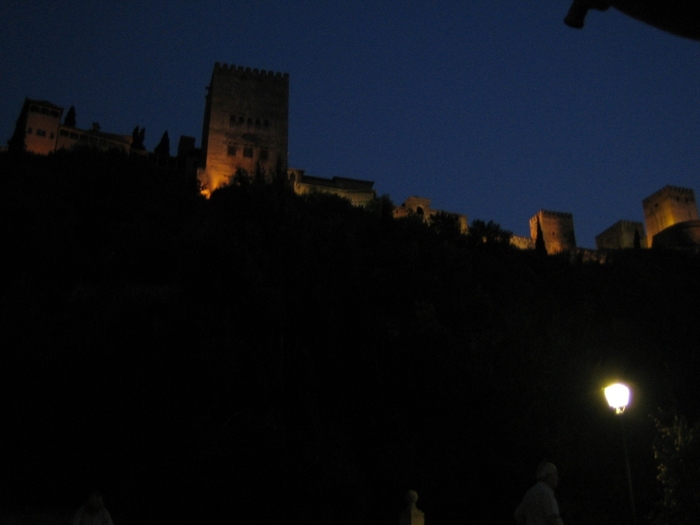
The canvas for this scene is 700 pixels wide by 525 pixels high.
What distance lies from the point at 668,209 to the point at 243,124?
50866mm

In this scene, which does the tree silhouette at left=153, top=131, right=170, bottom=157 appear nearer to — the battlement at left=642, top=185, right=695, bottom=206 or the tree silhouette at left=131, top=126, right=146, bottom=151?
the tree silhouette at left=131, top=126, right=146, bottom=151

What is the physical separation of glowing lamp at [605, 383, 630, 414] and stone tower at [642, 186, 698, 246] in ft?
226

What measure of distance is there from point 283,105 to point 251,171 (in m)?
7.96

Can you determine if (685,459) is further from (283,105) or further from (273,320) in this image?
(283,105)

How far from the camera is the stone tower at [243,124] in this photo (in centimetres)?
4719

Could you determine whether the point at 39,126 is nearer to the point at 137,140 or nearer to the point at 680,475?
the point at 137,140

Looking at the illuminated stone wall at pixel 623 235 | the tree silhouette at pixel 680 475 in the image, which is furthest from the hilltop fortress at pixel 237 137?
the tree silhouette at pixel 680 475

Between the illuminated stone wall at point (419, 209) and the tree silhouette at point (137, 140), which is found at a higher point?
the tree silhouette at point (137, 140)


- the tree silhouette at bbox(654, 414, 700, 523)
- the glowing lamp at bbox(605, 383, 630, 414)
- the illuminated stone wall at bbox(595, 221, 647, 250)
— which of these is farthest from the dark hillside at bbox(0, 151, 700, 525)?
the illuminated stone wall at bbox(595, 221, 647, 250)

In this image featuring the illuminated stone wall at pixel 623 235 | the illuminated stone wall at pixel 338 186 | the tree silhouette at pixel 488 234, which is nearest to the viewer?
the tree silhouette at pixel 488 234

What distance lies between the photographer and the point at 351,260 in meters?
23.2

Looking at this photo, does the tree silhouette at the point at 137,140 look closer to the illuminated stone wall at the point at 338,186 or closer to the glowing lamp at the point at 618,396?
the illuminated stone wall at the point at 338,186

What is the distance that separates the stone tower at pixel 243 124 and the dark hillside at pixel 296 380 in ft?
69.2

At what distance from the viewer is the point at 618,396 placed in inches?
341
